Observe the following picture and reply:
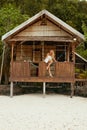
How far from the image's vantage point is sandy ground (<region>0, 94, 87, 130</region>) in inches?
596

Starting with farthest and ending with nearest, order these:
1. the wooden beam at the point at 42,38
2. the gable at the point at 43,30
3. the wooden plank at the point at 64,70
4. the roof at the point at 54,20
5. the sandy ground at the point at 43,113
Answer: the gable at the point at 43,30, the wooden beam at the point at 42,38, the wooden plank at the point at 64,70, the roof at the point at 54,20, the sandy ground at the point at 43,113

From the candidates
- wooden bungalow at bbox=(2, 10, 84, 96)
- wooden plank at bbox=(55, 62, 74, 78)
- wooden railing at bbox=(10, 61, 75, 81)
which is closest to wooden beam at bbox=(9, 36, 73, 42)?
wooden bungalow at bbox=(2, 10, 84, 96)

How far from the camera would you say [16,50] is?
27.4 meters

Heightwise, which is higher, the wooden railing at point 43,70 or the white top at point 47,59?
the white top at point 47,59

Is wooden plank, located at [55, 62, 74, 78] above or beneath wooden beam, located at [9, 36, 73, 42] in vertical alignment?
beneath

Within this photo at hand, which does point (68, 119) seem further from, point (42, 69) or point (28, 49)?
point (28, 49)

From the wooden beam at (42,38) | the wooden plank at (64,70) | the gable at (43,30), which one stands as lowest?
the wooden plank at (64,70)

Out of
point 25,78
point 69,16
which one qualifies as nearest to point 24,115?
point 25,78

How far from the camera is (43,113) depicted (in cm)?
1816

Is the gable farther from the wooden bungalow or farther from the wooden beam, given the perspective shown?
the wooden beam

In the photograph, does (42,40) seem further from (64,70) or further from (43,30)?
(64,70)

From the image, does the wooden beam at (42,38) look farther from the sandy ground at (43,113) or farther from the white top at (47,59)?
the sandy ground at (43,113)

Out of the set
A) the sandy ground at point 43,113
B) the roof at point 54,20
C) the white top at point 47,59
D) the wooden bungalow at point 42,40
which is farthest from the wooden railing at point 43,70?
the roof at point 54,20

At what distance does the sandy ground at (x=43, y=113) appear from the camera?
1515 cm
